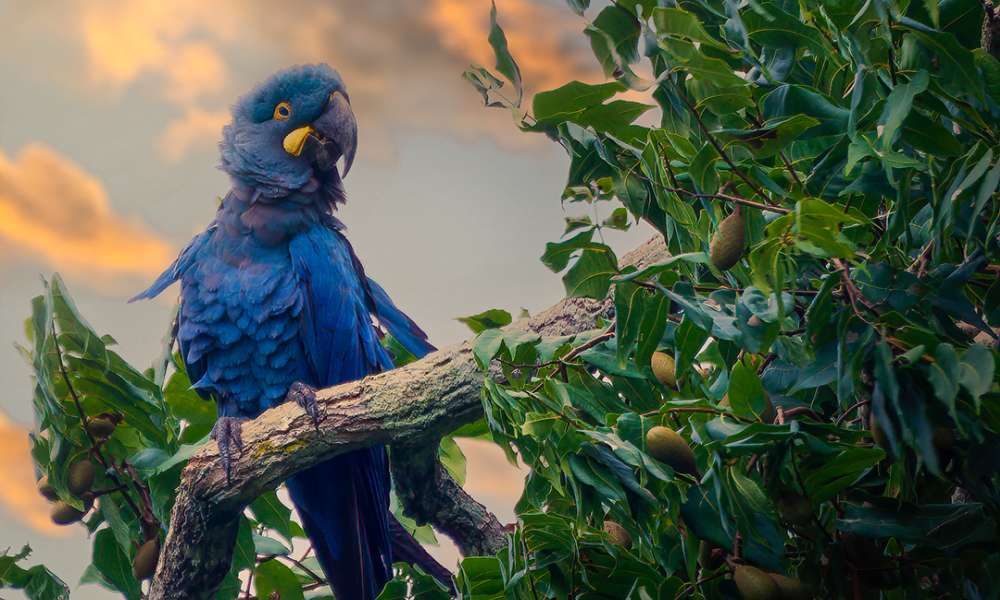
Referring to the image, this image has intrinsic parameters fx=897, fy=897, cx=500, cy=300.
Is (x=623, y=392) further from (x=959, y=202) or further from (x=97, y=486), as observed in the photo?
(x=97, y=486)

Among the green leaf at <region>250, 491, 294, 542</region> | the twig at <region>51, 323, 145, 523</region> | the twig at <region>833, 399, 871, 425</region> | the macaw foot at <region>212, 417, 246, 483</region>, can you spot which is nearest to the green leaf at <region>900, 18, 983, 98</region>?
the twig at <region>833, 399, 871, 425</region>

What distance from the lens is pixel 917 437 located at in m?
0.73

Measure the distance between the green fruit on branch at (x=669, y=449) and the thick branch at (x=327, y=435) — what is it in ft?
2.27

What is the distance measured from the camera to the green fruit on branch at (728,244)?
0.85 metres

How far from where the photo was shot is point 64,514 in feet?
5.82

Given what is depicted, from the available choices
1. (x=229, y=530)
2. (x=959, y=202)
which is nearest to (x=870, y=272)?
(x=959, y=202)

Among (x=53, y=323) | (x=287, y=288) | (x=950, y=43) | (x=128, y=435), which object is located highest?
(x=287, y=288)

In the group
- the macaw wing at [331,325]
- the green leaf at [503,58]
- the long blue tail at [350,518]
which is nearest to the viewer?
the green leaf at [503,58]

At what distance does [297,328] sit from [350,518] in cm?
46

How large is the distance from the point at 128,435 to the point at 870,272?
1462 millimetres

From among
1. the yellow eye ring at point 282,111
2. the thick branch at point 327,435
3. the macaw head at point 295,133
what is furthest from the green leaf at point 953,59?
the yellow eye ring at point 282,111

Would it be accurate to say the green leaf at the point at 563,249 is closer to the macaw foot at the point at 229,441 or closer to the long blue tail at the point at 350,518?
the macaw foot at the point at 229,441

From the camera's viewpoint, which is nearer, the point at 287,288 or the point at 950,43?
the point at 950,43

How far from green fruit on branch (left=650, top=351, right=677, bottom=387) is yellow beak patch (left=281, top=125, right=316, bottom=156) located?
5.04ft
